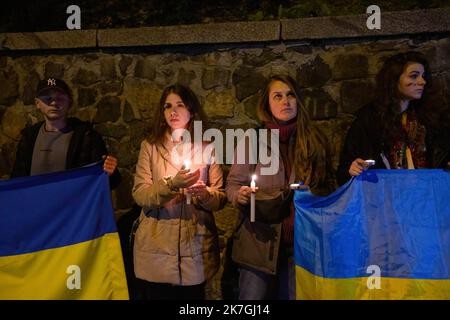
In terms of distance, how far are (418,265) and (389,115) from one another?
1.18m

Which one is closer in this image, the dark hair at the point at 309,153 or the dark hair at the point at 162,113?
the dark hair at the point at 309,153

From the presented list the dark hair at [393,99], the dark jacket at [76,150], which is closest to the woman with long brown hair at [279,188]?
the dark hair at [393,99]

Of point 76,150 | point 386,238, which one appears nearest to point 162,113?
point 76,150

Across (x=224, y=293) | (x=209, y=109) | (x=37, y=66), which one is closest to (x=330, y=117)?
(x=209, y=109)

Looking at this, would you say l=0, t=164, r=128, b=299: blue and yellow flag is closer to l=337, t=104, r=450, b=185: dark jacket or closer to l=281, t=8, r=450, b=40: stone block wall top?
l=337, t=104, r=450, b=185: dark jacket

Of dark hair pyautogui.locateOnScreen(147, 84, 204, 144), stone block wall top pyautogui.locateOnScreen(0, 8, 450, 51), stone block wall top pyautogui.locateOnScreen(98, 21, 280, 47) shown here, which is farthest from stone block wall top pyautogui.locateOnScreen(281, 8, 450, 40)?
dark hair pyautogui.locateOnScreen(147, 84, 204, 144)

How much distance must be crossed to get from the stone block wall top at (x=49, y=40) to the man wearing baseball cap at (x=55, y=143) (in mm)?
991

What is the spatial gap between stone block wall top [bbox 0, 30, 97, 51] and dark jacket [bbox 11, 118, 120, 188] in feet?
3.80

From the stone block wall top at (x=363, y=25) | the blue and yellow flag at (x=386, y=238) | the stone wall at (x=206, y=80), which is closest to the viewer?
the blue and yellow flag at (x=386, y=238)

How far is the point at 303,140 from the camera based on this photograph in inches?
138

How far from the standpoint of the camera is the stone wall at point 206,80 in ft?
14.3

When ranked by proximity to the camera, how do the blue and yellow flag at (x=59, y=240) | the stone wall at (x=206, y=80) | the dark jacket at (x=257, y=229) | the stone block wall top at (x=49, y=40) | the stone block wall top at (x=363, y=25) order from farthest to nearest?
the stone block wall top at (x=49, y=40), the stone wall at (x=206, y=80), the stone block wall top at (x=363, y=25), the dark jacket at (x=257, y=229), the blue and yellow flag at (x=59, y=240)

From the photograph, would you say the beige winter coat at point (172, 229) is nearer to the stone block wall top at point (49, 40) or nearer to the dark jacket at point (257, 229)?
the dark jacket at point (257, 229)

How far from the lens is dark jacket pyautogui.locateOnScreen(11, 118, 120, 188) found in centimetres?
381
